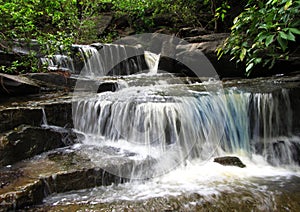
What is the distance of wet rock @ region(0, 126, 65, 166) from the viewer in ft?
11.4

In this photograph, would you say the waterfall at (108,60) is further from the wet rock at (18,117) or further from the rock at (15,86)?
the wet rock at (18,117)

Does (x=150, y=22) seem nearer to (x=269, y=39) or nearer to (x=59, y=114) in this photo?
(x=59, y=114)

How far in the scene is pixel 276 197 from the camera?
9.18 feet

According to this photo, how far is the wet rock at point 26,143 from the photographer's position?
346 centimetres

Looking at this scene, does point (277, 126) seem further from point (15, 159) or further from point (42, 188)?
point (15, 159)

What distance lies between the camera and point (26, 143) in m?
3.73

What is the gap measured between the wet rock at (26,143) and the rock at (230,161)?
2687 millimetres

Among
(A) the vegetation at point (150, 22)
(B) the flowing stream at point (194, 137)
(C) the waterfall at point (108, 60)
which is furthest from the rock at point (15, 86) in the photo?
(C) the waterfall at point (108, 60)

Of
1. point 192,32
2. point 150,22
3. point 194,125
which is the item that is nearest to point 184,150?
point 194,125

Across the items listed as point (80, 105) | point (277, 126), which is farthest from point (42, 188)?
point (277, 126)

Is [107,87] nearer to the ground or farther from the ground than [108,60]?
nearer to the ground

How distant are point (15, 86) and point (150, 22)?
7.59 meters

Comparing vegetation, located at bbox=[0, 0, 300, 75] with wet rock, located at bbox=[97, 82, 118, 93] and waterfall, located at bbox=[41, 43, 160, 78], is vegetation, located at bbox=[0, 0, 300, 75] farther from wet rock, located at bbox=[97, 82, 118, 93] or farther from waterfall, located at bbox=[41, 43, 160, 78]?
wet rock, located at bbox=[97, 82, 118, 93]

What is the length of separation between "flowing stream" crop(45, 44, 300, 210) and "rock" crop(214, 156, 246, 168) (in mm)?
85
